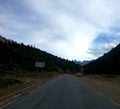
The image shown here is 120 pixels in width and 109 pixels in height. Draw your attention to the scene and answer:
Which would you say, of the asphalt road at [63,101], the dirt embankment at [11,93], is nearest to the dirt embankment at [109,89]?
the asphalt road at [63,101]

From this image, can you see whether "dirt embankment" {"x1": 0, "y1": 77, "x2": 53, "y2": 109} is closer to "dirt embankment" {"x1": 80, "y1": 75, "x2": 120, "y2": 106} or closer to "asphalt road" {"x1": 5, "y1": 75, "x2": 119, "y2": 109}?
"asphalt road" {"x1": 5, "y1": 75, "x2": 119, "y2": 109}

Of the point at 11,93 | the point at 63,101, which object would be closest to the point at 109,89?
the point at 11,93

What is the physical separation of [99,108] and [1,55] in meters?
131

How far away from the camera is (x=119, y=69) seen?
142125 millimetres

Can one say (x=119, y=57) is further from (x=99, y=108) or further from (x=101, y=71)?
(x=99, y=108)

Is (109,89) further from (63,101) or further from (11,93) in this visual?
(63,101)

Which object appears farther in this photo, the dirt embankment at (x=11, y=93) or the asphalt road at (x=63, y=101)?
the dirt embankment at (x=11, y=93)

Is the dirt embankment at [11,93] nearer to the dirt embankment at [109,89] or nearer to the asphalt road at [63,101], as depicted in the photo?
the asphalt road at [63,101]

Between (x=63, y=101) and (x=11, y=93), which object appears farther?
(x=11, y=93)

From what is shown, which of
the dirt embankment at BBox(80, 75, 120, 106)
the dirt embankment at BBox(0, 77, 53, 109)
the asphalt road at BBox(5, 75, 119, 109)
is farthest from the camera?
the dirt embankment at BBox(80, 75, 120, 106)

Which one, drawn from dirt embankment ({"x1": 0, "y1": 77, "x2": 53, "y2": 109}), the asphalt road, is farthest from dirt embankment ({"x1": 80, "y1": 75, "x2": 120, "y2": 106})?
dirt embankment ({"x1": 0, "y1": 77, "x2": 53, "y2": 109})

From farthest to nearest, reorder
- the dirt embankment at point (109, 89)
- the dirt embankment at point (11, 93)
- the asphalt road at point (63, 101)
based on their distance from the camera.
A: the dirt embankment at point (109, 89) → the dirt embankment at point (11, 93) → the asphalt road at point (63, 101)

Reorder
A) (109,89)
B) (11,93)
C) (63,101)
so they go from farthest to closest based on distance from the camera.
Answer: (109,89)
(11,93)
(63,101)

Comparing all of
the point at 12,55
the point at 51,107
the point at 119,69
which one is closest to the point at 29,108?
the point at 51,107
